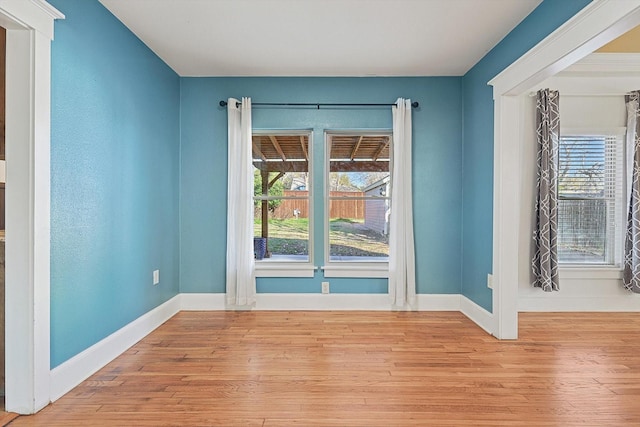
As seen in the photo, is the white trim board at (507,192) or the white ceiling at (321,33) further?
the white trim board at (507,192)

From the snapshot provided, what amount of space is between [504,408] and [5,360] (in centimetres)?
268

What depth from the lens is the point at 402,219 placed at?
3.80 m

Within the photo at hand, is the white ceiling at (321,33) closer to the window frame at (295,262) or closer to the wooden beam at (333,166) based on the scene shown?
the window frame at (295,262)

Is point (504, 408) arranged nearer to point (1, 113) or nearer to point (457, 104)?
point (457, 104)

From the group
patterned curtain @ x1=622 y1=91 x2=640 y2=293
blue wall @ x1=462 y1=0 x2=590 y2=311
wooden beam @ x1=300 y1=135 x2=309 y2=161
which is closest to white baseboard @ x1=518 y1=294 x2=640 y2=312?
patterned curtain @ x1=622 y1=91 x2=640 y2=293

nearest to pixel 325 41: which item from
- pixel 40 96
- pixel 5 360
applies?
pixel 40 96

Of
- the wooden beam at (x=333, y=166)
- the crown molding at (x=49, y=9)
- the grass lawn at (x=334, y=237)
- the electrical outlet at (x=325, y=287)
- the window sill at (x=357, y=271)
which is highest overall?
the crown molding at (x=49, y=9)

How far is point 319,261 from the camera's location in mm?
3977

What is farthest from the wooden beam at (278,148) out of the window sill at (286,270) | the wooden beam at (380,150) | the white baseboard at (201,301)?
the white baseboard at (201,301)

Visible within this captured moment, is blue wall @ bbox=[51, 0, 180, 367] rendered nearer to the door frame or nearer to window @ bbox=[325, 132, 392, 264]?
the door frame

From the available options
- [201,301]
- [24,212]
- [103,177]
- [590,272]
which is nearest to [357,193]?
[201,301]

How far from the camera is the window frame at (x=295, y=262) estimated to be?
394 centimetres

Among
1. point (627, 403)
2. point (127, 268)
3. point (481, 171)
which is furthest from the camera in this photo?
point (481, 171)

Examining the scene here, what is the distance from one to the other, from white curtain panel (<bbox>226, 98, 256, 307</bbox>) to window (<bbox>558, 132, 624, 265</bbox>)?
3274 mm
